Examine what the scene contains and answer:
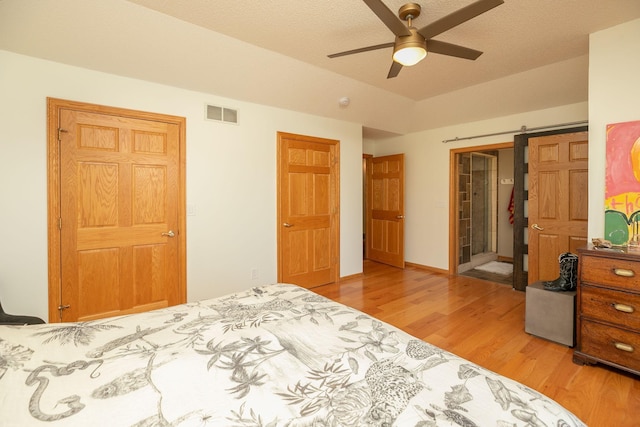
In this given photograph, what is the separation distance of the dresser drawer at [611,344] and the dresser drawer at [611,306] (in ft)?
0.21

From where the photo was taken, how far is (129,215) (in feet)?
9.46

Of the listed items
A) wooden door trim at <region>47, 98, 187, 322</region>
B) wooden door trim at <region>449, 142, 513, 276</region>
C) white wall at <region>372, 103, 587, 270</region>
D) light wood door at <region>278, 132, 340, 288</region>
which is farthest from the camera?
wooden door trim at <region>449, 142, 513, 276</region>

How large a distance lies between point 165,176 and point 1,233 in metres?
1.30

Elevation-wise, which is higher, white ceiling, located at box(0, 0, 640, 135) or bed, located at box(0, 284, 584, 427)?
white ceiling, located at box(0, 0, 640, 135)

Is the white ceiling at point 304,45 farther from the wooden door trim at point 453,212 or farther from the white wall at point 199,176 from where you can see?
the wooden door trim at point 453,212

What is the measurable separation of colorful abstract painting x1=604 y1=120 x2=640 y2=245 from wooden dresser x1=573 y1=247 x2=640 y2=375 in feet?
1.10

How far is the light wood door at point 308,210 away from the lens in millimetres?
3898

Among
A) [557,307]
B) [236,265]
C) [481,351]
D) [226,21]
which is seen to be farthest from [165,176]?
[557,307]

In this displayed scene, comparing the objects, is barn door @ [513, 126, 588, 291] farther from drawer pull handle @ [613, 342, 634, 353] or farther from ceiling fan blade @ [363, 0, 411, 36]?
ceiling fan blade @ [363, 0, 411, 36]

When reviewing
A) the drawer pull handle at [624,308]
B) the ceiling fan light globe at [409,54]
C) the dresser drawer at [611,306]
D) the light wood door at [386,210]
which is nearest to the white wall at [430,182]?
the light wood door at [386,210]

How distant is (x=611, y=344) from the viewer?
Result: 210 cm

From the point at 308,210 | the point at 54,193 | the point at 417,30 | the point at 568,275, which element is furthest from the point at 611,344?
the point at 54,193

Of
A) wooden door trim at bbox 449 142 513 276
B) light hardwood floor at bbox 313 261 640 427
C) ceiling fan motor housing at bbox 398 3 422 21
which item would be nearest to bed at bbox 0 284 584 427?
light hardwood floor at bbox 313 261 640 427

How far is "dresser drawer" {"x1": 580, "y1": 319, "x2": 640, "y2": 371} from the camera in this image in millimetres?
2002
